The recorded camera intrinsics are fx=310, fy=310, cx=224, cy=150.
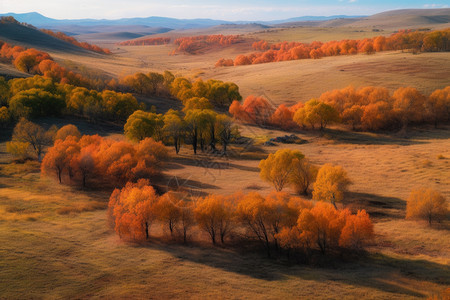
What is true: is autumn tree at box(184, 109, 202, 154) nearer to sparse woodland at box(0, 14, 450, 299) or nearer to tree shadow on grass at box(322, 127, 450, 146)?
sparse woodland at box(0, 14, 450, 299)

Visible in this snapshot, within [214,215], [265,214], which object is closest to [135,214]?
[214,215]

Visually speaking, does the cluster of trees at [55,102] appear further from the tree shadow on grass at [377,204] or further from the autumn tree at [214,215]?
the tree shadow on grass at [377,204]

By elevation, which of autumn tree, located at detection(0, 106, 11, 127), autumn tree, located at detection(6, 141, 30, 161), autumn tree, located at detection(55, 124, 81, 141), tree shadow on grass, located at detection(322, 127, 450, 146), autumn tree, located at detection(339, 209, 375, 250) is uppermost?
autumn tree, located at detection(0, 106, 11, 127)

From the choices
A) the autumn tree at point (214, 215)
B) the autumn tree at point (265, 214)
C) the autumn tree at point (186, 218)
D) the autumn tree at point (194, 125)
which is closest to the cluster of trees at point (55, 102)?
the autumn tree at point (194, 125)

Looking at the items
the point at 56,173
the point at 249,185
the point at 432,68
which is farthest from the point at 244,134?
the point at 432,68

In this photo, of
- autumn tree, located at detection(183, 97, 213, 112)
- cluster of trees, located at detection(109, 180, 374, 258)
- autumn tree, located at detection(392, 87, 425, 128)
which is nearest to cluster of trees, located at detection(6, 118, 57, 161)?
cluster of trees, located at detection(109, 180, 374, 258)
